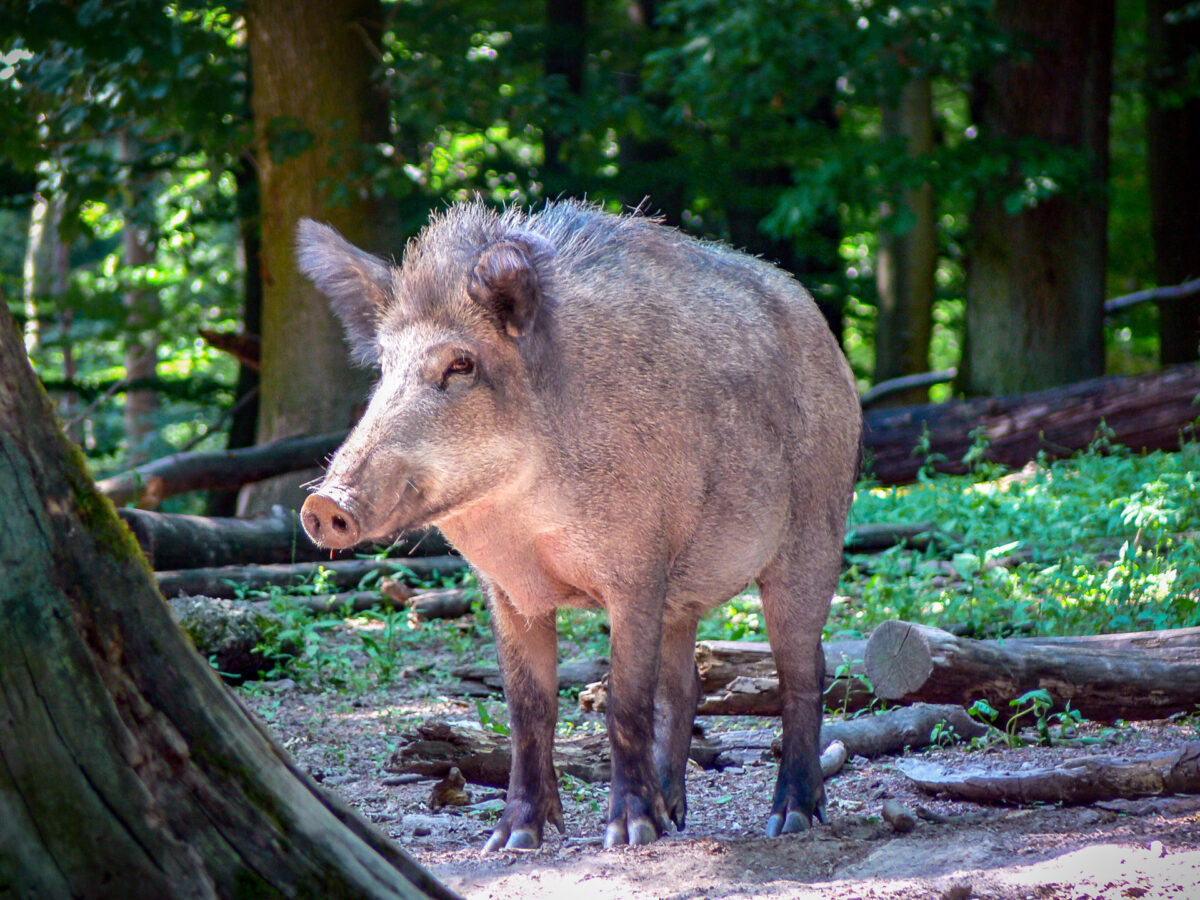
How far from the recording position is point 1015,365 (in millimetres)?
12945

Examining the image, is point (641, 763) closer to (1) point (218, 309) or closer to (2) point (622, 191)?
(2) point (622, 191)

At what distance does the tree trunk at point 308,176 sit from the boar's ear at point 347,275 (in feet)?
17.1

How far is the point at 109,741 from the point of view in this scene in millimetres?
2338

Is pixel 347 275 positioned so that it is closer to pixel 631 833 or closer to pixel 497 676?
pixel 631 833

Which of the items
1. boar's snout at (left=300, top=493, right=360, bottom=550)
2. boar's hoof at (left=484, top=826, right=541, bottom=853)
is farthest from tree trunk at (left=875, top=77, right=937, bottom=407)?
boar's snout at (left=300, top=493, right=360, bottom=550)

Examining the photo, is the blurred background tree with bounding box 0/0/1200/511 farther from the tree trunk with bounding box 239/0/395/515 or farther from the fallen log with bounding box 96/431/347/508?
the fallen log with bounding box 96/431/347/508

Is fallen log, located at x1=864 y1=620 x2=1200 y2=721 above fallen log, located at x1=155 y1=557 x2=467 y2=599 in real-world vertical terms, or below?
above

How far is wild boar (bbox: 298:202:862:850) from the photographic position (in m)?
4.18

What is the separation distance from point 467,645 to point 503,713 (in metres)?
1.17

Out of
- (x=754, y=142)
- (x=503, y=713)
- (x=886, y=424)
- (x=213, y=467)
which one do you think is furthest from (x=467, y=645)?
(x=754, y=142)

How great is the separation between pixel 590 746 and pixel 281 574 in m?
3.66

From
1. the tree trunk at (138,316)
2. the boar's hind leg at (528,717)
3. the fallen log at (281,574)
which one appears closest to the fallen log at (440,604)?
the fallen log at (281,574)

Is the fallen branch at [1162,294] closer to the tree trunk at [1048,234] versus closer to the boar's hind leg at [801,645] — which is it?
the tree trunk at [1048,234]

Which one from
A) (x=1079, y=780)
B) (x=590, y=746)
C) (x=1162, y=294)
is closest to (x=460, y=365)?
(x=590, y=746)
